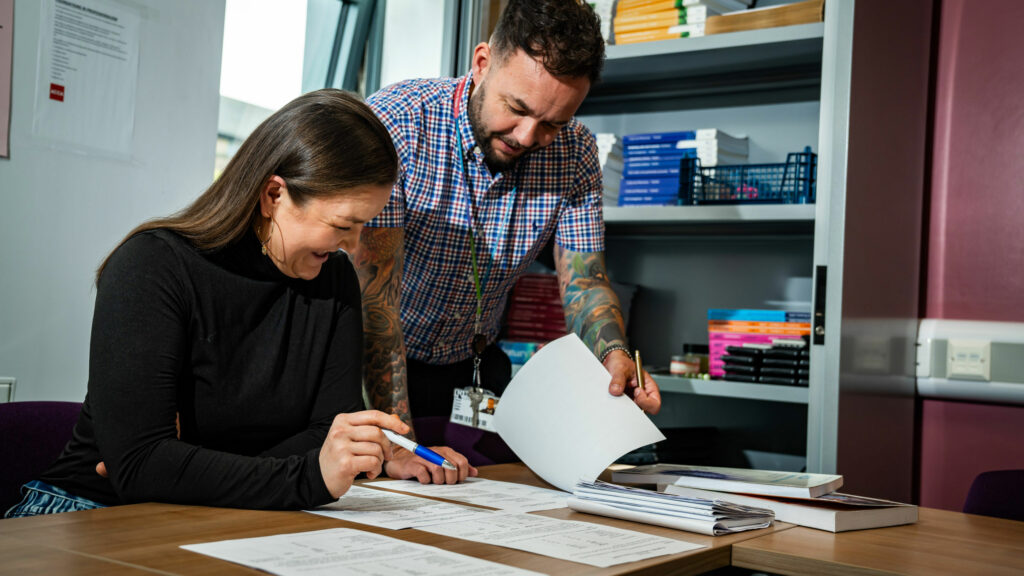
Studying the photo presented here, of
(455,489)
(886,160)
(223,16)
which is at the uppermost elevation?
(223,16)

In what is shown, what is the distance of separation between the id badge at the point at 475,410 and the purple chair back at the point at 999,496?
894 millimetres

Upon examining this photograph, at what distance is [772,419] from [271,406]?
1.84 m

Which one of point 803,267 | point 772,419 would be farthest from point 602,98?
point 772,419

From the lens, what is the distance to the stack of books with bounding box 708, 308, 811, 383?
7.97 ft

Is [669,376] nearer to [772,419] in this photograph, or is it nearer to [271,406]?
[772,419]

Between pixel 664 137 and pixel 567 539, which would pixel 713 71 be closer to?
pixel 664 137

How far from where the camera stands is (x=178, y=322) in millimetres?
1220

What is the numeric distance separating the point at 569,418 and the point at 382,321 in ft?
1.48

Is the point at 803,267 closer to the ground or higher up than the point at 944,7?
closer to the ground

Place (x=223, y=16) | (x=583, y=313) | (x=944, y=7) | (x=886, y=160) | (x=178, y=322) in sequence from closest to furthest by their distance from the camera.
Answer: (x=178, y=322), (x=583, y=313), (x=223, y=16), (x=886, y=160), (x=944, y=7)

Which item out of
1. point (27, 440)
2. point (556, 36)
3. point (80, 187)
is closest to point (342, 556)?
point (27, 440)

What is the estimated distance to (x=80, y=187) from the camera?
189cm

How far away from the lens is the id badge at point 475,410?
1.80 m

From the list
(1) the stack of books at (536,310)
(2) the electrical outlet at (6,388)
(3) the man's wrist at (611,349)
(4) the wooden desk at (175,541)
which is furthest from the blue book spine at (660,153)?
(2) the electrical outlet at (6,388)
